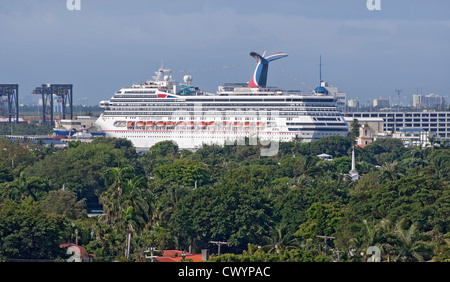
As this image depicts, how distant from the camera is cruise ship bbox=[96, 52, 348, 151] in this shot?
326ft

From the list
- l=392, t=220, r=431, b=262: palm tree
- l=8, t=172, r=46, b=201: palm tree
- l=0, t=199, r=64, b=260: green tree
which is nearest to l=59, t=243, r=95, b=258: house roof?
l=0, t=199, r=64, b=260: green tree

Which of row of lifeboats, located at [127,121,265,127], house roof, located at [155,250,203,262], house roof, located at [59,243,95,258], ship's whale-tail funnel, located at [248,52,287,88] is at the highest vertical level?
ship's whale-tail funnel, located at [248,52,287,88]

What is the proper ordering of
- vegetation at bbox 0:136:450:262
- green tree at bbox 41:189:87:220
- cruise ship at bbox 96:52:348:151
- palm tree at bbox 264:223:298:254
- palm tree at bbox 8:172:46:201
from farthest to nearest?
1. cruise ship at bbox 96:52:348:151
2. palm tree at bbox 8:172:46:201
3. green tree at bbox 41:189:87:220
4. palm tree at bbox 264:223:298:254
5. vegetation at bbox 0:136:450:262

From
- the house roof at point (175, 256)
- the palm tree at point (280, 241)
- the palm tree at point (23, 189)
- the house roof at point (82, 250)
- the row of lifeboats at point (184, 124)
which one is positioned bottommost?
the house roof at point (175, 256)

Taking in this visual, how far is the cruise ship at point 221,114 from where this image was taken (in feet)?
326

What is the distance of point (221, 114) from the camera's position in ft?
331

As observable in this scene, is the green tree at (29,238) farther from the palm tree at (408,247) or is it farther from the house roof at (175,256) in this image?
the palm tree at (408,247)

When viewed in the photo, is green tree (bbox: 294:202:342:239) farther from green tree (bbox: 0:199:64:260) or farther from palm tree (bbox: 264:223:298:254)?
green tree (bbox: 0:199:64:260)

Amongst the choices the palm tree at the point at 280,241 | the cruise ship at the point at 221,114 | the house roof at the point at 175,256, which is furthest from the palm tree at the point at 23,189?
the cruise ship at the point at 221,114

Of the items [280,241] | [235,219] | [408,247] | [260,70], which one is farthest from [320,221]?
[260,70]

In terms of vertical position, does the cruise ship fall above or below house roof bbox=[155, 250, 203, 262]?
above

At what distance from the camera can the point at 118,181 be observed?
90.8 ft

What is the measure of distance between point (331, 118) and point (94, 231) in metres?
75.8
